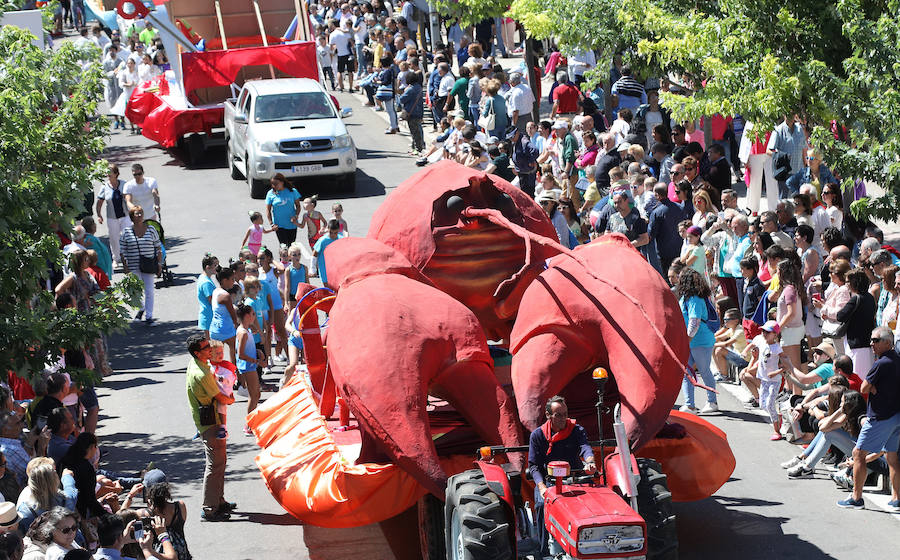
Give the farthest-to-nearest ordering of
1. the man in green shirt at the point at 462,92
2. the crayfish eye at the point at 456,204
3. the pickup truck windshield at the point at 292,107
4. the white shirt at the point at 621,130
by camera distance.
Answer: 1. the man in green shirt at the point at 462,92
2. the pickup truck windshield at the point at 292,107
3. the white shirt at the point at 621,130
4. the crayfish eye at the point at 456,204

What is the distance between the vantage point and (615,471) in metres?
8.49

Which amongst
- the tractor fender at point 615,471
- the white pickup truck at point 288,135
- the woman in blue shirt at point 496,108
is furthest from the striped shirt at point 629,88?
the tractor fender at point 615,471

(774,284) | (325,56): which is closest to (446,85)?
(325,56)

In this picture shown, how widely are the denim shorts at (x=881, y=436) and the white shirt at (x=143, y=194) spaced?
13219 millimetres

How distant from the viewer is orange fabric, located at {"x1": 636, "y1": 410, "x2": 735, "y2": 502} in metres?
10.3

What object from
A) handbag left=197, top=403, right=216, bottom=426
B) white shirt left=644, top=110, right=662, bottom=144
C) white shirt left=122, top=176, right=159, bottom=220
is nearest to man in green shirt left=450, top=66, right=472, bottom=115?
white shirt left=644, top=110, right=662, bottom=144

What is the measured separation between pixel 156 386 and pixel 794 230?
8.06 meters

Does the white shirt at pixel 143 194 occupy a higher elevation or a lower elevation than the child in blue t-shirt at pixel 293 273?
higher

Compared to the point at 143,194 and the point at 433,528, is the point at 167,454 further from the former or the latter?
the point at 143,194

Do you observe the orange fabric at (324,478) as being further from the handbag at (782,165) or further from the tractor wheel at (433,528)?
the handbag at (782,165)

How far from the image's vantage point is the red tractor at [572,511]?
7.79 m

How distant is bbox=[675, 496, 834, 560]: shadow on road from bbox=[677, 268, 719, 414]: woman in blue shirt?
94.4 inches

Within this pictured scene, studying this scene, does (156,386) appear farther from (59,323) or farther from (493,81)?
(493,81)

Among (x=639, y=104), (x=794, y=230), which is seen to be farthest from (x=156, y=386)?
(x=639, y=104)
